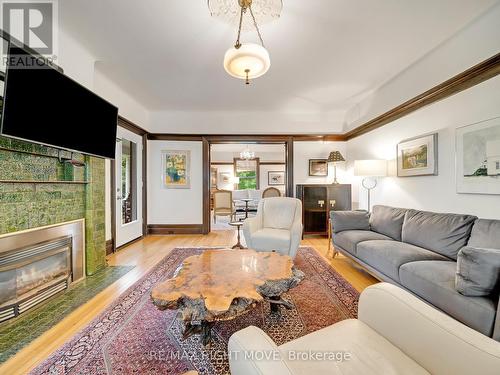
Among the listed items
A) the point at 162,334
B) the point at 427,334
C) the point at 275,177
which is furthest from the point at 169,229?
the point at 275,177

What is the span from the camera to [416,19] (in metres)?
2.16

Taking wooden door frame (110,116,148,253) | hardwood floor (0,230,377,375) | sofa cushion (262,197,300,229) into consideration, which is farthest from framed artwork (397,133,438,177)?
wooden door frame (110,116,148,253)

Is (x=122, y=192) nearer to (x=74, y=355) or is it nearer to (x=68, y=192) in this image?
(x=68, y=192)

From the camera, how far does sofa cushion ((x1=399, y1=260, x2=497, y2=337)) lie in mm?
1349

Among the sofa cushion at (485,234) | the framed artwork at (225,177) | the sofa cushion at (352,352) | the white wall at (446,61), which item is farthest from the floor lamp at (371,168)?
the framed artwork at (225,177)

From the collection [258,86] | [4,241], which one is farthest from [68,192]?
[258,86]

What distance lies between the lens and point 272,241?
3.07 m

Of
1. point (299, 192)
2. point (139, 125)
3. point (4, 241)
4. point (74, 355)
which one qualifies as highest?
point (139, 125)

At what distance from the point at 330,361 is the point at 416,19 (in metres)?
2.90

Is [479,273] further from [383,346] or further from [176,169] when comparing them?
[176,169]

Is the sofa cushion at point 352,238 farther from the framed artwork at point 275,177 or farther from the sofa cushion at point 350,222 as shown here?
the framed artwork at point 275,177

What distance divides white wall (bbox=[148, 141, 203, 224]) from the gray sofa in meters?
3.06

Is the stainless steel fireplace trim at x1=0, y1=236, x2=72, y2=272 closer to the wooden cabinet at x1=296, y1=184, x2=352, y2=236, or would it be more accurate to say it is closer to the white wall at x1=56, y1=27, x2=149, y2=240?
the white wall at x1=56, y1=27, x2=149, y2=240

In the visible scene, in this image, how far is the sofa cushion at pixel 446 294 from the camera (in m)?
1.35
